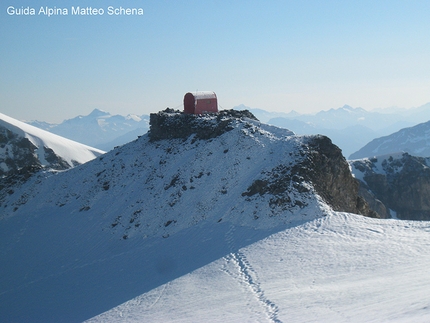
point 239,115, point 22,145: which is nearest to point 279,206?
point 239,115

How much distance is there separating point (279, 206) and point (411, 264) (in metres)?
11.3

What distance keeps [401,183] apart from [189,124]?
223 feet

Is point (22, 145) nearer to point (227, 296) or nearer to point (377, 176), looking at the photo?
point (377, 176)

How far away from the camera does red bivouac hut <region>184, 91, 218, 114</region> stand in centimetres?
4946

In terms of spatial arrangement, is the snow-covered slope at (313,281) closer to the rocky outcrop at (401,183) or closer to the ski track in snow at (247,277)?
the ski track in snow at (247,277)

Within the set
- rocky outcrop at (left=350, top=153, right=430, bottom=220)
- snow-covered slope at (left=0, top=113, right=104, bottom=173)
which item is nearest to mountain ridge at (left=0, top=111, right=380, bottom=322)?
snow-covered slope at (left=0, top=113, right=104, bottom=173)

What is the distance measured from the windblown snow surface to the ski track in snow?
11 cm

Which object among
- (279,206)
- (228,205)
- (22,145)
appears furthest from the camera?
(22,145)

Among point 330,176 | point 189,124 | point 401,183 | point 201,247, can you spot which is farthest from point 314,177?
point 401,183

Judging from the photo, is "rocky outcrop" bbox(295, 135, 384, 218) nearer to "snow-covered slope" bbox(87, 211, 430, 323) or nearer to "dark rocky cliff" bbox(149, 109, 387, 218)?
"dark rocky cliff" bbox(149, 109, 387, 218)

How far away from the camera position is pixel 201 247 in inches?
1155

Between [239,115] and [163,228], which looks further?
[239,115]

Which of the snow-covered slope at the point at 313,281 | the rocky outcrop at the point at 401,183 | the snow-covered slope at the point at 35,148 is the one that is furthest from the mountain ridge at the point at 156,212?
Answer: the rocky outcrop at the point at 401,183

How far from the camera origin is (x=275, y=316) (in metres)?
17.8
